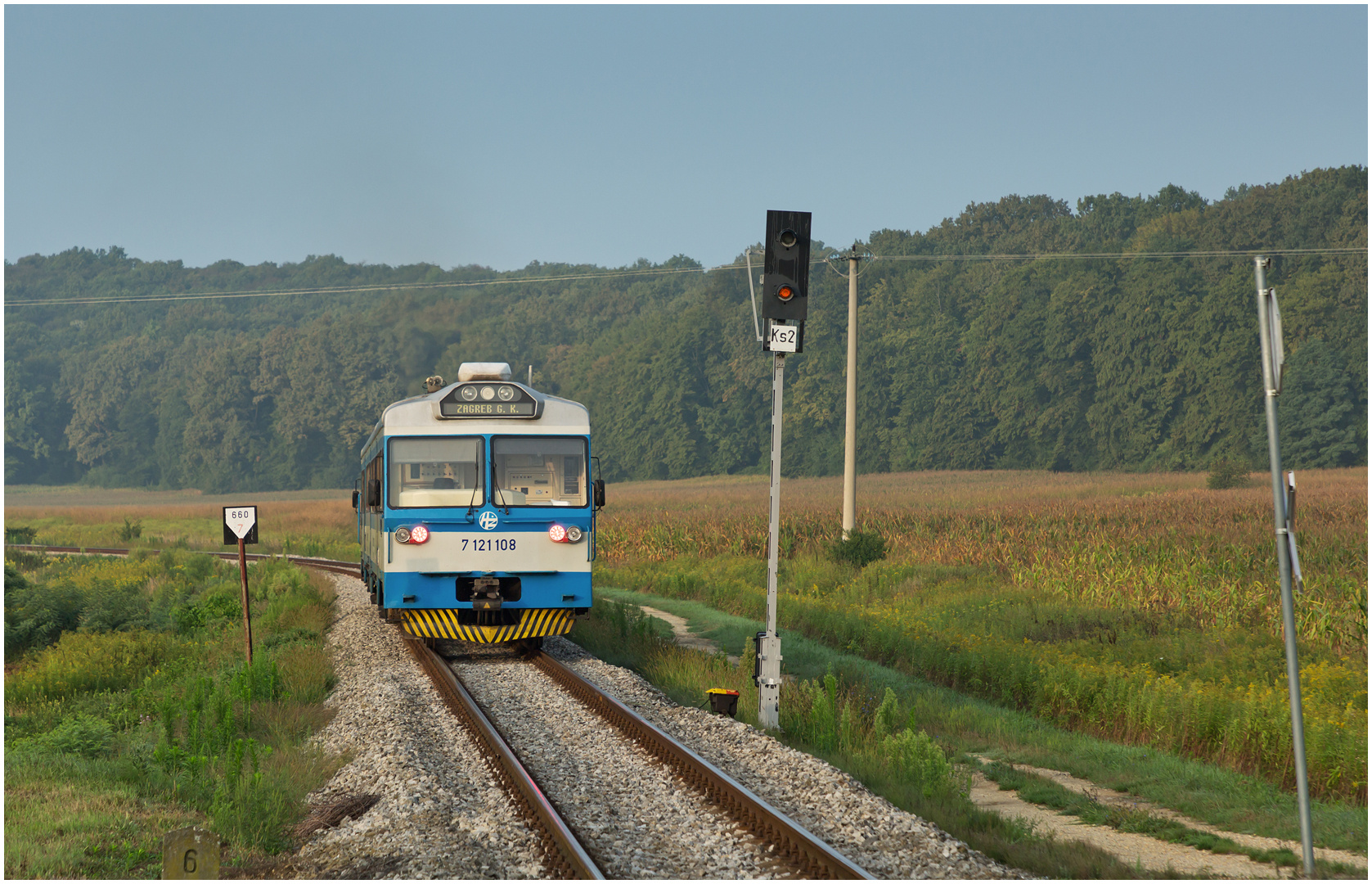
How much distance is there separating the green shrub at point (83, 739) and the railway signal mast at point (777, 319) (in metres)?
7.22

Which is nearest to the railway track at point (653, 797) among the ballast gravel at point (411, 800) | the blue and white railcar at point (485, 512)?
the ballast gravel at point (411, 800)

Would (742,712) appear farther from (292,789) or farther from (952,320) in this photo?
(952,320)

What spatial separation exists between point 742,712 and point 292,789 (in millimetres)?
4933

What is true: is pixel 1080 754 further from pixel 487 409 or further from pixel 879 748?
pixel 487 409

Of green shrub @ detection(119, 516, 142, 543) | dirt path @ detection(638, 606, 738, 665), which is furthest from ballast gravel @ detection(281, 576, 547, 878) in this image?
green shrub @ detection(119, 516, 142, 543)

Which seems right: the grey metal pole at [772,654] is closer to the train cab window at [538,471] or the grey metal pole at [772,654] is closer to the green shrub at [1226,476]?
the train cab window at [538,471]

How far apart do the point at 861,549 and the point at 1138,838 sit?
18.0 metres

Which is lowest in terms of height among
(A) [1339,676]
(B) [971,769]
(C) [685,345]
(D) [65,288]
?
(B) [971,769]

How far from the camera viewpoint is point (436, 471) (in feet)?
48.5

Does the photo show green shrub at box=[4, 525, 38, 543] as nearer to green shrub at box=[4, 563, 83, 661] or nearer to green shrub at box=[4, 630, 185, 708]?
green shrub at box=[4, 563, 83, 661]

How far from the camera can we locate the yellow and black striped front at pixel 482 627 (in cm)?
1479

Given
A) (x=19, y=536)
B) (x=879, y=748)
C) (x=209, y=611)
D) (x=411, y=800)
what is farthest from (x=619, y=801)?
(x=19, y=536)

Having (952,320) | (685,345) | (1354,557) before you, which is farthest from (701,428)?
(1354,557)

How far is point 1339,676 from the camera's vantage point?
11688 mm
